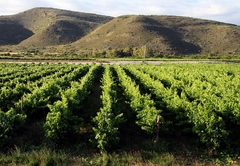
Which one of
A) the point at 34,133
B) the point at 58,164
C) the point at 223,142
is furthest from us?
the point at 34,133

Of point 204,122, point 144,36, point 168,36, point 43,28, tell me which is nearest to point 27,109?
point 204,122

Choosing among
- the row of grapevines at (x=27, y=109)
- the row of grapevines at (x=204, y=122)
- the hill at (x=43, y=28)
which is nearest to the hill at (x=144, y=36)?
the hill at (x=43, y=28)

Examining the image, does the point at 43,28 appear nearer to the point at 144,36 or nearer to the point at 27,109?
the point at 144,36

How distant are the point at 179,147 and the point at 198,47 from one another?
9181 centimetres

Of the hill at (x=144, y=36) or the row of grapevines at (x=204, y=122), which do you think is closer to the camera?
the row of grapevines at (x=204, y=122)

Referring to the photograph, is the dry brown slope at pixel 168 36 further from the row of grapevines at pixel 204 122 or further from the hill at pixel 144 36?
the row of grapevines at pixel 204 122

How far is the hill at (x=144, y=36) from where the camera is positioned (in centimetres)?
9531

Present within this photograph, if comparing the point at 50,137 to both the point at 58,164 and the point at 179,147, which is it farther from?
the point at 179,147

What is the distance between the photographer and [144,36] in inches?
3994

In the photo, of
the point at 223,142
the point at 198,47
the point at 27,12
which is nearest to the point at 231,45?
the point at 198,47

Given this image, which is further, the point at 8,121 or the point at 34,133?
the point at 34,133

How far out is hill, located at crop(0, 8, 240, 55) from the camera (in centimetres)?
9531

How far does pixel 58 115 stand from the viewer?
9.90 m

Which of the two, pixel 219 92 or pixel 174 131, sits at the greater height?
pixel 219 92
